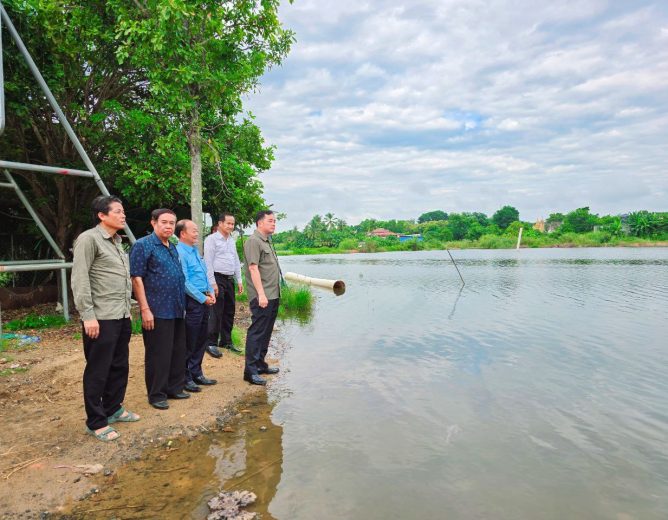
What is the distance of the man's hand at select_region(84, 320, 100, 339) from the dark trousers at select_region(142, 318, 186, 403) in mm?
771

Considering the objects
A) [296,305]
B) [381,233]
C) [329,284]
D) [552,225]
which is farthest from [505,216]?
[296,305]

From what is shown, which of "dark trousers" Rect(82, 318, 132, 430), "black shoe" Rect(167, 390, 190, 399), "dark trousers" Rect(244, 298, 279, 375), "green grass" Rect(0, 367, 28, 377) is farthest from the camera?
"green grass" Rect(0, 367, 28, 377)

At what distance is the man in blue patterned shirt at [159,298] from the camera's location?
442 cm

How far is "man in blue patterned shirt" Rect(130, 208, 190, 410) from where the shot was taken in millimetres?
4418

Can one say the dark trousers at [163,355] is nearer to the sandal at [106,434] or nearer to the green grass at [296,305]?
the sandal at [106,434]

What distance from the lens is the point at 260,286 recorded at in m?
5.59

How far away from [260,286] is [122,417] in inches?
80.8

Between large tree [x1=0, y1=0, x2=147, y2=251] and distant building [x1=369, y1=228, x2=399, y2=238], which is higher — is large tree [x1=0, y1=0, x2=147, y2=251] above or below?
above

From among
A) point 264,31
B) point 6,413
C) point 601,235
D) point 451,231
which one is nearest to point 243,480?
point 6,413

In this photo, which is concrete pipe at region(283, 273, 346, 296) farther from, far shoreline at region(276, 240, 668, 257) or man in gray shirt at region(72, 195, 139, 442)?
far shoreline at region(276, 240, 668, 257)

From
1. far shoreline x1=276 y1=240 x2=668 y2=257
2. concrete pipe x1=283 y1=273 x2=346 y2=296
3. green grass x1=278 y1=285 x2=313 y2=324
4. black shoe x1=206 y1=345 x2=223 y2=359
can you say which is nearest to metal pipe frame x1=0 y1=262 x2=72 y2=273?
black shoe x1=206 y1=345 x2=223 y2=359

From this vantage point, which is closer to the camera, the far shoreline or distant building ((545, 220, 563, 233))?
the far shoreline

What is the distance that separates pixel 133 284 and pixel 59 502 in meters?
1.92

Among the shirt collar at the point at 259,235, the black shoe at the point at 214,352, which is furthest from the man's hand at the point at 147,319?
→ the black shoe at the point at 214,352
